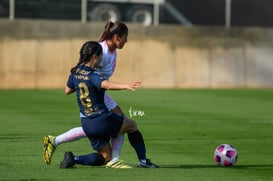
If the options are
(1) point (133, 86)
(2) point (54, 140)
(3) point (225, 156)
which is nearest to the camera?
(1) point (133, 86)

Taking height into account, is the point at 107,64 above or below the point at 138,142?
above

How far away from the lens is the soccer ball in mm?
10781

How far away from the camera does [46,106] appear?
2089 cm

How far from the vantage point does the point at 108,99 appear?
10891mm

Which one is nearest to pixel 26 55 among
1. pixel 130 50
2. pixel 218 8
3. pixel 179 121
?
pixel 130 50

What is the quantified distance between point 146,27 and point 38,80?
387 cm

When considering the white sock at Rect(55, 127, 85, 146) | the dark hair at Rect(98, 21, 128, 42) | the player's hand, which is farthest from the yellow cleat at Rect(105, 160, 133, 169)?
the dark hair at Rect(98, 21, 128, 42)

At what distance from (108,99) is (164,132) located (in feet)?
14.5

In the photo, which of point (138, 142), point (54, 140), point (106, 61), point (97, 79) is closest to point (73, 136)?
point (54, 140)

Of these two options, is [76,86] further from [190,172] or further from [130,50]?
[130,50]

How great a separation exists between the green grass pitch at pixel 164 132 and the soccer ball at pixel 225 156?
98mm

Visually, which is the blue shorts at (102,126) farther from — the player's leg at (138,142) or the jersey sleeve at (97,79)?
the jersey sleeve at (97,79)

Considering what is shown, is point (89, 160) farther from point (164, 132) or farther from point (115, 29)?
point (164, 132)

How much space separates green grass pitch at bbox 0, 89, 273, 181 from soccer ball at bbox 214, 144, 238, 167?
3.9 inches
